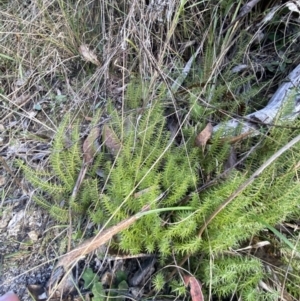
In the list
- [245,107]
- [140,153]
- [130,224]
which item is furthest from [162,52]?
[130,224]

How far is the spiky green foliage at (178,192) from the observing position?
112cm

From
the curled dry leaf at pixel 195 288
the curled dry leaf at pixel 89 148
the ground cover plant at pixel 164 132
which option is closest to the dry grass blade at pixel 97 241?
the ground cover plant at pixel 164 132

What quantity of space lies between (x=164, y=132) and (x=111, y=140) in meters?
0.17

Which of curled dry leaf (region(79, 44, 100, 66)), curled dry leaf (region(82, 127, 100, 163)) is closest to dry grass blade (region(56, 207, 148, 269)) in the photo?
curled dry leaf (region(82, 127, 100, 163))

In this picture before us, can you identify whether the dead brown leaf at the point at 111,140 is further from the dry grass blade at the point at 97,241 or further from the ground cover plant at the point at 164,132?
the dry grass blade at the point at 97,241

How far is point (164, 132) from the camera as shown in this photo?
137 cm

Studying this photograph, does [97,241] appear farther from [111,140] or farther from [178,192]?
Answer: [111,140]

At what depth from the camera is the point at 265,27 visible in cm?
166

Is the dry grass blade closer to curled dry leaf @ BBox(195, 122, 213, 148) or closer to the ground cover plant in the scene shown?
the ground cover plant

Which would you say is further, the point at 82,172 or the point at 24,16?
the point at 24,16

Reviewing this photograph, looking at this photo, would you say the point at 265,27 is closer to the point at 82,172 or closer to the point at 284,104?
the point at 284,104

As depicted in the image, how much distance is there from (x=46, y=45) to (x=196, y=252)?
1.08 metres

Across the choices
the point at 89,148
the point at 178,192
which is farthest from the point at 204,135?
the point at 89,148

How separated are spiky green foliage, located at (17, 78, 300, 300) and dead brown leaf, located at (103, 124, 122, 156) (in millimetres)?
16
